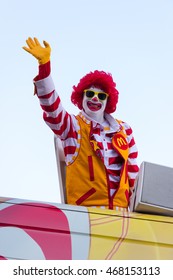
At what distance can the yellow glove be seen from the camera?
3225 mm

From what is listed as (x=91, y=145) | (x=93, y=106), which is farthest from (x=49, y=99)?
(x=93, y=106)

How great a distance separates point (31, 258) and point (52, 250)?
0.09 metres

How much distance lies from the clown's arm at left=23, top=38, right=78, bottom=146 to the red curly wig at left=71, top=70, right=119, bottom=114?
0.39 meters

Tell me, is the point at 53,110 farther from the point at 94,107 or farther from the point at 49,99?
the point at 94,107

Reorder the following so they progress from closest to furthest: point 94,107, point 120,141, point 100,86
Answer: point 120,141, point 94,107, point 100,86

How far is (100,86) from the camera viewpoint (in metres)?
3.92

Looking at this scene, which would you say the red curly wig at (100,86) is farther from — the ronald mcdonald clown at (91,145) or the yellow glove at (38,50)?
the yellow glove at (38,50)

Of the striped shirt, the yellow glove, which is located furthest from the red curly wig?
the yellow glove

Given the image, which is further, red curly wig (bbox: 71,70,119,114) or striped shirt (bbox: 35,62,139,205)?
red curly wig (bbox: 71,70,119,114)

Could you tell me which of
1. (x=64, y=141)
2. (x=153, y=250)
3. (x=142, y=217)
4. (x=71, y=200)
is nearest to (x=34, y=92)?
(x=64, y=141)

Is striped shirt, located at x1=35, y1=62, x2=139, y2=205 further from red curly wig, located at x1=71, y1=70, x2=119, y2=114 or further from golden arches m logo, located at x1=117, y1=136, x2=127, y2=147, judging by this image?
red curly wig, located at x1=71, y1=70, x2=119, y2=114

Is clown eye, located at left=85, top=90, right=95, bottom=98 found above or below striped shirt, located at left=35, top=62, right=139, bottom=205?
above

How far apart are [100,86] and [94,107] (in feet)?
0.71

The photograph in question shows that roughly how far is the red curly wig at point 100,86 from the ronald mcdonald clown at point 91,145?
0.11 feet
